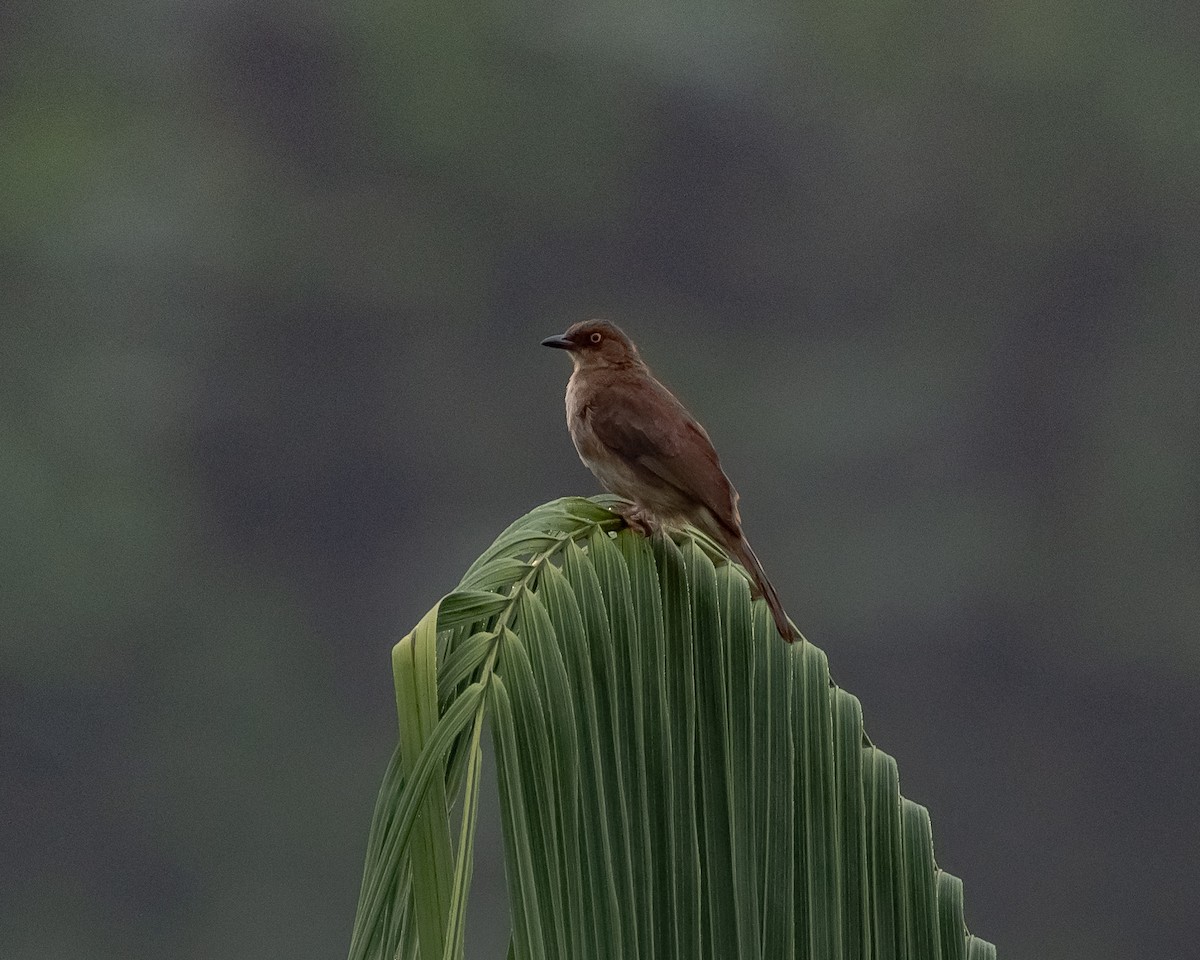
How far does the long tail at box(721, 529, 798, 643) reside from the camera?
220cm

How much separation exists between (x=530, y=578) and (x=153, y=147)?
2959 centimetres

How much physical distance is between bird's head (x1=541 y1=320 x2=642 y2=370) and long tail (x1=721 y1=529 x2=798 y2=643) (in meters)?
0.97

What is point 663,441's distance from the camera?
10.1 feet

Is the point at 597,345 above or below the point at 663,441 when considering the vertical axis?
above

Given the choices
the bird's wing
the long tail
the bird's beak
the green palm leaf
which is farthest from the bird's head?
the green palm leaf

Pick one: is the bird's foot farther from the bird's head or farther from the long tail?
the bird's head

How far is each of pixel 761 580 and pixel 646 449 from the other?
0.72 m

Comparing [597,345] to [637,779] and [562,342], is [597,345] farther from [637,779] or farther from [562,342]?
[637,779]

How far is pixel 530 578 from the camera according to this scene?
6.23 feet

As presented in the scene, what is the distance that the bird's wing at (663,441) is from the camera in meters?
2.89

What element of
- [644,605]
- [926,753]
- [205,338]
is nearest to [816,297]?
[926,753]

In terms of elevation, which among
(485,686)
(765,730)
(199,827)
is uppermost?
(199,827)

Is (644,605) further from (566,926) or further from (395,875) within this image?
(395,875)

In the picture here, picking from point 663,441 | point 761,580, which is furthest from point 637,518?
point 663,441
